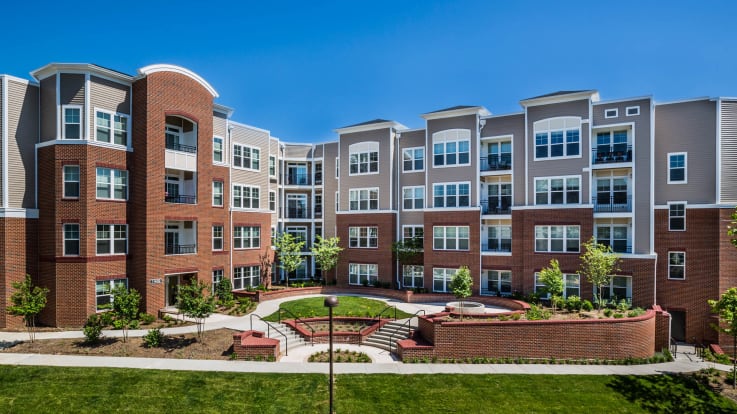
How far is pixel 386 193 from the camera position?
31.2 meters

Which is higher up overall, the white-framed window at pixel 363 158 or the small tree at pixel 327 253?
the white-framed window at pixel 363 158

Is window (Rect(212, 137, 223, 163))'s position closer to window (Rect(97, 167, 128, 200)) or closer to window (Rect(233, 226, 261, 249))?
window (Rect(233, 226, 261, 249))

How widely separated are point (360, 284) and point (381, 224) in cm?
510

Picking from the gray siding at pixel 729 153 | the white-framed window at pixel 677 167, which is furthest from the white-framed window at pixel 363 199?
the gray siding at pixel 729 153

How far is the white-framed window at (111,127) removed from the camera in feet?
69.2

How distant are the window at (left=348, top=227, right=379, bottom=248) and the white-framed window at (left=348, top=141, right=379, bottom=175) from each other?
4.60 m

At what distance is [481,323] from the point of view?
1648 centimetres

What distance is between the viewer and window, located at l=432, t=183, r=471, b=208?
1104 inches

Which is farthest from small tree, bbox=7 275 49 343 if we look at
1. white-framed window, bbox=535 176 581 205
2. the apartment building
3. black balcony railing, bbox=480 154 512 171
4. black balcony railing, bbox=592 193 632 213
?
black balcony railing, bbox=592 193 632 213

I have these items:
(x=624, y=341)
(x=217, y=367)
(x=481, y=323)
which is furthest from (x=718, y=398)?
(x=217, y=367)

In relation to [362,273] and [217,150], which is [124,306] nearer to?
[217,150]

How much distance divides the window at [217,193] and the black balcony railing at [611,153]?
24.6 metres

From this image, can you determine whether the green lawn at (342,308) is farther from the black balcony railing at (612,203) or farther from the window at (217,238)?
the black balcony railing at (612,203)

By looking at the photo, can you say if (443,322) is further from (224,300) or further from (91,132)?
(91,132)
